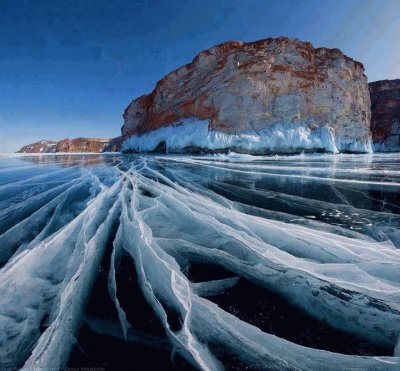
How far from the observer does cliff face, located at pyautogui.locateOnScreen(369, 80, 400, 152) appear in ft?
139

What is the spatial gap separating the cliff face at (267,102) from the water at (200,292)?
1746cm

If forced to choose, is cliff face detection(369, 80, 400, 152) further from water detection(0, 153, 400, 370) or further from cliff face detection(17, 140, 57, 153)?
cliff face detection(17, 140, 57, 153)

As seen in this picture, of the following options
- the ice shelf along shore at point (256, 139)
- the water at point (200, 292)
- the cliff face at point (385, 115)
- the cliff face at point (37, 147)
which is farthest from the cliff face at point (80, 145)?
the water at point (200, 292)

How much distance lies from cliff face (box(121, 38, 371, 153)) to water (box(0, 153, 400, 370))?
17.5m

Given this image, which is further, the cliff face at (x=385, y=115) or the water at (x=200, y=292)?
the cliff face at (x=385, y=115)

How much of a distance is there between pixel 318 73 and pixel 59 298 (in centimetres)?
Answer: 2709

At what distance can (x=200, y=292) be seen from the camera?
1321 mm

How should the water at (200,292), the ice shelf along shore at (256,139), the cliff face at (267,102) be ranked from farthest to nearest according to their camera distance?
the cliff face at (267,102) < the ice shelf along shore at (256,139) < the water at (200,292)

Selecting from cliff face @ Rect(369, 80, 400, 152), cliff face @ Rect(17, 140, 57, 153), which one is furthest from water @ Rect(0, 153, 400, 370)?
cliff face @ Rect(17, 140, 57, 153)

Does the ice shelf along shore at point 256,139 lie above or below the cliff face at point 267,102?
below

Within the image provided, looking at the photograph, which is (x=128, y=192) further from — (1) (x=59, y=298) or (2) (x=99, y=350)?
(2) (x=99, y=350)

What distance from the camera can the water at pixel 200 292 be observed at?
97 centimetres

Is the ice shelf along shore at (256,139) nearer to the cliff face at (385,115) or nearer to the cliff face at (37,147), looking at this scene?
the cliff face at (385,115)

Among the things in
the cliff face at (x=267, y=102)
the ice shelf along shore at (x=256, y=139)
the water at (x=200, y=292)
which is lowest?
the water at (x=200, y=292)
